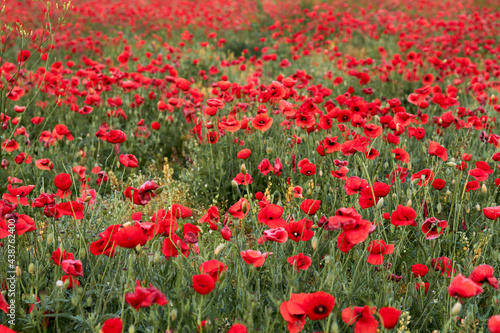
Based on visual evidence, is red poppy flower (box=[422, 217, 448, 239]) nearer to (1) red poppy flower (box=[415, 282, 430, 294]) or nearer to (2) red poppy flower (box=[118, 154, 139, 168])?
(1) red poppy flower (box=[415, 282, 430, 294])

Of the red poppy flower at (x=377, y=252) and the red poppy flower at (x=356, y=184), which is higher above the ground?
the red poppy flower at (x=356, y=184)

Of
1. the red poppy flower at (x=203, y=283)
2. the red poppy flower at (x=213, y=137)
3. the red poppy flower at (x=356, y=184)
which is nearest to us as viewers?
the red poppy flower at (x=203, y=283)

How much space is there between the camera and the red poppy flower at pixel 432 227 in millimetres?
1743

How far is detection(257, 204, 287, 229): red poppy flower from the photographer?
1.76m

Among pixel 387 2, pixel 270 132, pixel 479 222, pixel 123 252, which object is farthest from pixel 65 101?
pixel 387 2

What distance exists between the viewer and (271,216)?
5.89ft

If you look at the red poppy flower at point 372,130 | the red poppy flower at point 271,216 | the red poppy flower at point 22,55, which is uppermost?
the red poppy flower at point 22,55

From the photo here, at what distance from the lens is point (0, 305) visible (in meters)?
1.44

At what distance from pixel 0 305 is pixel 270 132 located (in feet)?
8.89

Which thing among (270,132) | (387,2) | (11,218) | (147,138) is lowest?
(147,138)

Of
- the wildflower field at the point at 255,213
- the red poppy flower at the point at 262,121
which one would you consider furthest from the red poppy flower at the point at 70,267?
the red poppy flower at the point at 262,121

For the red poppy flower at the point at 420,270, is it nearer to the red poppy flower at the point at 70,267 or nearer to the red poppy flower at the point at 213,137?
the red poppy flower at the point at 70,267

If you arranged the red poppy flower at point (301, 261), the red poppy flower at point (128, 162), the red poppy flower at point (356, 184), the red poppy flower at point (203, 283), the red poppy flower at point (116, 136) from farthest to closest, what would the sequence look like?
1. the red poppy flower at point (116, 136)
2. the red poppy flower at point (128, 162)
3. the red poppy flower at point (356, 184)
4. the red poppy flower at point (301, 261)
5. the red poppy flower at point (203, 283)

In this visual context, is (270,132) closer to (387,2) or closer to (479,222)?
(479,222)
